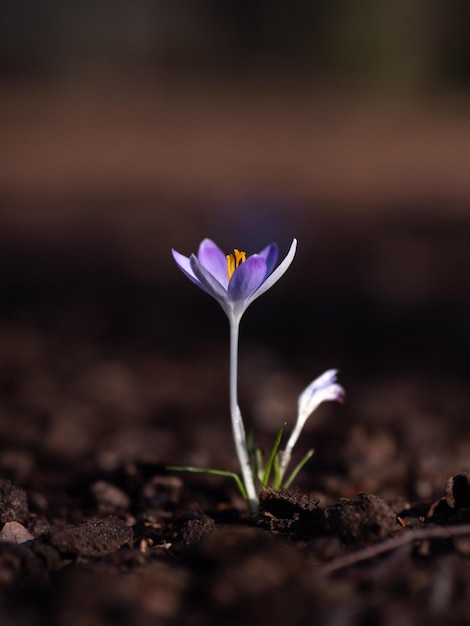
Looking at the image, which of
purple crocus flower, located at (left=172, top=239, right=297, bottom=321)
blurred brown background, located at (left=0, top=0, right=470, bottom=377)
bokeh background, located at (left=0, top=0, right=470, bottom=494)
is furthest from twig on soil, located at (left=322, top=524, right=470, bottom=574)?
blurred brown background, located at (left=0, top=0, right=470, bottom=377)

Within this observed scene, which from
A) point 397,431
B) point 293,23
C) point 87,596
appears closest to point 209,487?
point 397,431

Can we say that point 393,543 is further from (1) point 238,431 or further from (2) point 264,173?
(2) point 264,173

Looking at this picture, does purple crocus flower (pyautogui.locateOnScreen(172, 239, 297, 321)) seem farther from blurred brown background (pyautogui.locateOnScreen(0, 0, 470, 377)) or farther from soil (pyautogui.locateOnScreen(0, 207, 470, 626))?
blurred brown background (pyautogui.locateOnScreen(0, 0, 470, 377))

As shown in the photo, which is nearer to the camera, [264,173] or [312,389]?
[312,389]

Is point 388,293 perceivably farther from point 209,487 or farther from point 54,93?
point 54,93

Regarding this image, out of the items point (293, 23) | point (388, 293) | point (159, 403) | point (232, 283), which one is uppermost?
point (293, 23)

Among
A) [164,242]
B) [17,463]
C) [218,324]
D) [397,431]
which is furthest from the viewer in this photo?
[164,242]

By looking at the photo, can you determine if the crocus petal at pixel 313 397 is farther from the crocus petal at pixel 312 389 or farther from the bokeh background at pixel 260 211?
the bokeh background at pixel 260 211

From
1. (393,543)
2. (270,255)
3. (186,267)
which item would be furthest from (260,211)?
(393,543)
